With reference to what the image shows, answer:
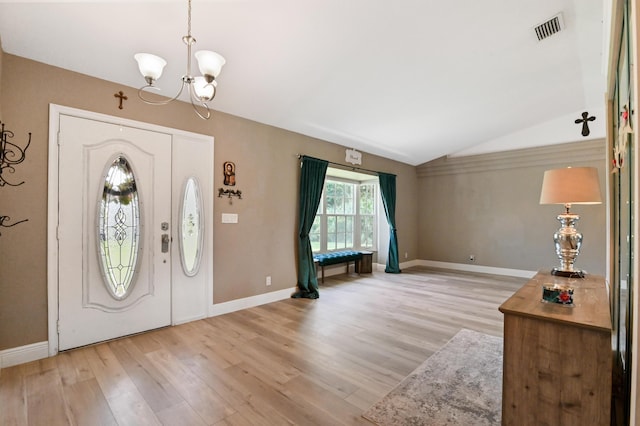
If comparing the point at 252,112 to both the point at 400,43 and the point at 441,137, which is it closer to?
the point at 400,43

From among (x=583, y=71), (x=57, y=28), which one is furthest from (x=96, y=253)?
(x=583, y=71)

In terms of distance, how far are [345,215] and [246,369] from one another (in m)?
4.70

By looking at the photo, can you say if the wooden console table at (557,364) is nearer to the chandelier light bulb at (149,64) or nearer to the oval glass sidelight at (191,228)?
the chandelier light bulb at (149,64)

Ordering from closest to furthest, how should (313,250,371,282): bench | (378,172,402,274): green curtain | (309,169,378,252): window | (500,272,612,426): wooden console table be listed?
(500,272,612,426): wooden console table → (313,250,371,282): bench → (309,169,378,252): window → (378,172,402,274): green curtain

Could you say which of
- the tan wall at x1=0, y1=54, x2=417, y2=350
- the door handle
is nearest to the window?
the tan wall at x1=0, y1=54, x2=417, y2=350

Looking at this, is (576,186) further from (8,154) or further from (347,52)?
(8,154)

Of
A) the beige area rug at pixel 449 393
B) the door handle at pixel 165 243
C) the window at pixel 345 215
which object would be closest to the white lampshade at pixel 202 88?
the door handle at pixel 165 243

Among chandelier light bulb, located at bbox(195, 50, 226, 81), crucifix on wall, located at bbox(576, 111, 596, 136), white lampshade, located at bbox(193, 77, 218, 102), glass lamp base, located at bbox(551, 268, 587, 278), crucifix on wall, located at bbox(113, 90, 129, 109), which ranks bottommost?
glass lamp base, located at bbox(551, 268, 587, 278)

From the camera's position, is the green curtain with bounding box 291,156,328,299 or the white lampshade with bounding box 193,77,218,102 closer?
the white lampshade with bounding box 193,77,218,102

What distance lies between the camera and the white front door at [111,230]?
8.82 ft

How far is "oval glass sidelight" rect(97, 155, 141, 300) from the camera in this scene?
2889 millimetres

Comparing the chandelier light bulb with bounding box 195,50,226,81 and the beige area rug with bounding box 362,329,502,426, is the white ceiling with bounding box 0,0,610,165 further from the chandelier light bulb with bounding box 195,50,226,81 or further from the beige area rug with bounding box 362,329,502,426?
the beige area rug with bounding box 362,329,502,426

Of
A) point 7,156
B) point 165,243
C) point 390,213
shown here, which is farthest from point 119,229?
point 390,213

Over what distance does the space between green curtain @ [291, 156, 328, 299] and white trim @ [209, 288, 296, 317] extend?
0.57 feet
